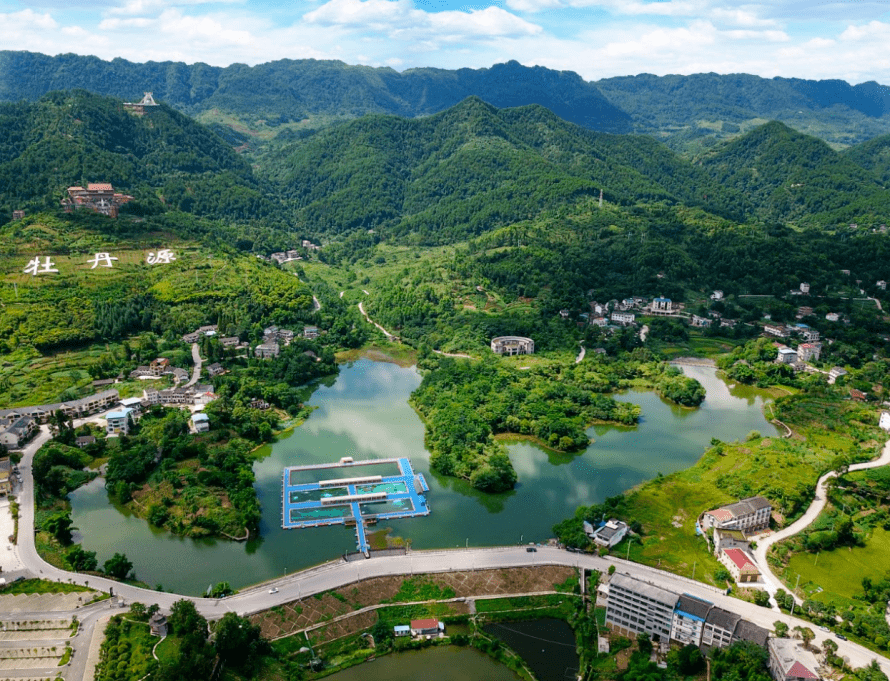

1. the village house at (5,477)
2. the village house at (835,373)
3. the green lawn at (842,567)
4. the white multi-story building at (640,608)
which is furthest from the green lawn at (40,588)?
the village house at (835,373)

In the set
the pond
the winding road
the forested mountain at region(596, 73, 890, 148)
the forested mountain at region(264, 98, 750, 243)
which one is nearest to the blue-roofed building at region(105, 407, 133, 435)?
the pond

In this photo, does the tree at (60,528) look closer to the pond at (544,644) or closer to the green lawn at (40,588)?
the green lawn at (40,588)

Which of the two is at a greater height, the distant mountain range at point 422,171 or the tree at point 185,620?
the distant mountain range at point 422,171

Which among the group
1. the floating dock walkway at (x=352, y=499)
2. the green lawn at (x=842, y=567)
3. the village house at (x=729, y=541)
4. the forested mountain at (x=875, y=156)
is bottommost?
the floating dock walkway at (x=352, y=499)

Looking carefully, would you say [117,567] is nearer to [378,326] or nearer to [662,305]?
[378,326]

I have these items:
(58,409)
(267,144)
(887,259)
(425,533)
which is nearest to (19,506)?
(58,409)

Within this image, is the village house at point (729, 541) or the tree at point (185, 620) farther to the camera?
the village house at point (729, 541)
